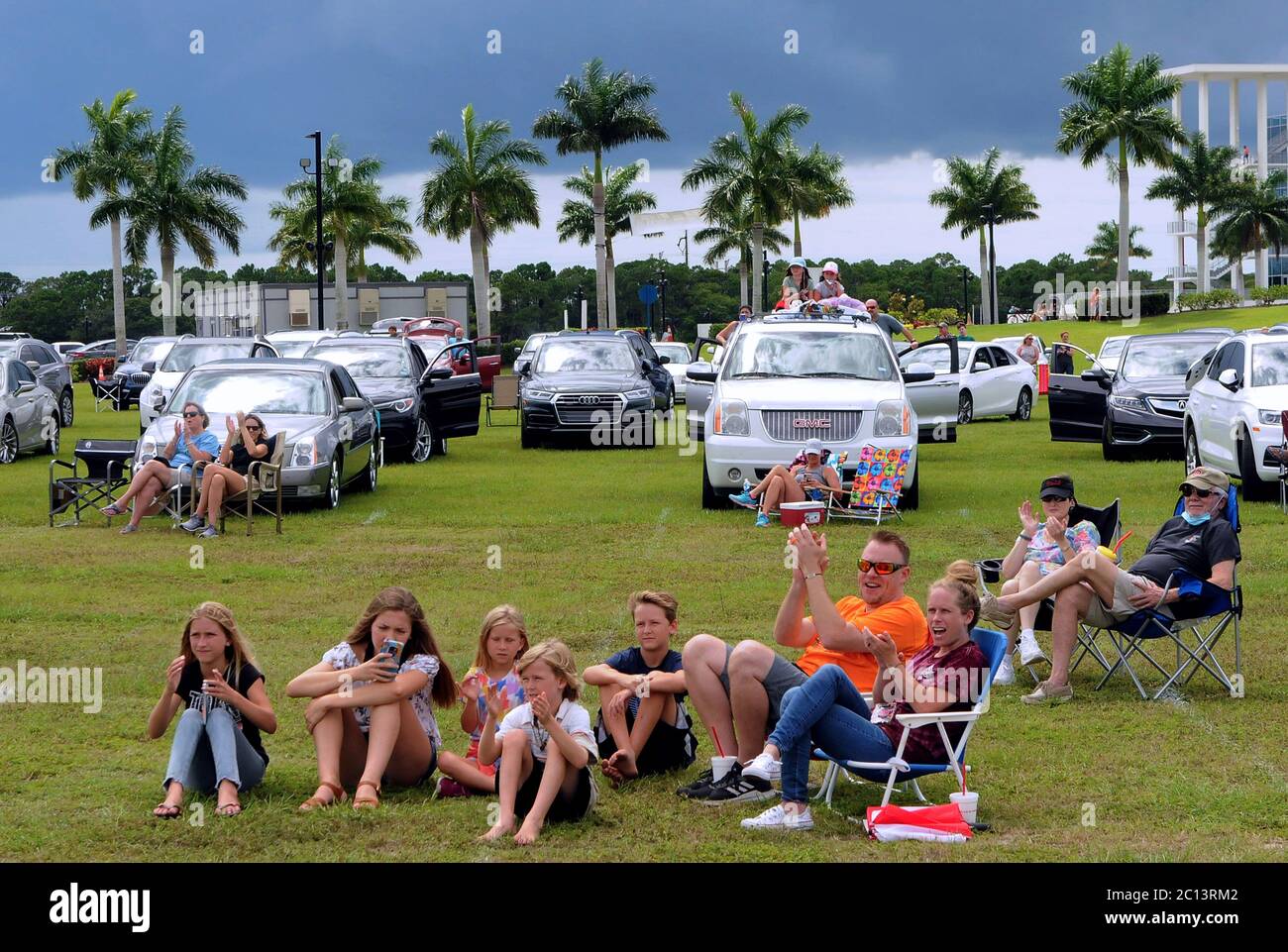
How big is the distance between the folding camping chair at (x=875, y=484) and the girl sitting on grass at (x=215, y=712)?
10070 mm

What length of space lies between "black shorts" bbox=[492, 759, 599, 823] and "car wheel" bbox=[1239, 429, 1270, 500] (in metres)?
12.2

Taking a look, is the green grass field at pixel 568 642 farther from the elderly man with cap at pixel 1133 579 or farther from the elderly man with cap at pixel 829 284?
the elderly man with cap at pixel 829 284

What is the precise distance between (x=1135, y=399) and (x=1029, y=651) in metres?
13.8

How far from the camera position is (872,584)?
765 centimetres

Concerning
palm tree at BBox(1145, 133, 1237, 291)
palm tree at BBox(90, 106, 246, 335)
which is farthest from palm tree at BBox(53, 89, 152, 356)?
palm tree at BBox(1145, 133, 1237, 291)

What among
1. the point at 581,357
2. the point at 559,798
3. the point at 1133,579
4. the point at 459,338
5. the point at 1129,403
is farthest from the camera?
the point at 459,338

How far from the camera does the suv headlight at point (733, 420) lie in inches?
688

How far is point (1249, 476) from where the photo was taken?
57.3ft

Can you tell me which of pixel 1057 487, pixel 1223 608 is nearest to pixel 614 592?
pixel 1057 487

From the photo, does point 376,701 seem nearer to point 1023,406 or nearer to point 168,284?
point 1023,406

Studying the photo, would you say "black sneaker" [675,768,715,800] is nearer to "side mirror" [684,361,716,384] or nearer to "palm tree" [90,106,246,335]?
"side mirror" [684,361,716,384]

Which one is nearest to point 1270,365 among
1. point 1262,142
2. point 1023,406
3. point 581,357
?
point 581,357

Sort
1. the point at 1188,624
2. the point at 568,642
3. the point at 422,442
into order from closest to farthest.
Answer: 1. the point at 1188,624
2. the point at 568,642
3. the point at 422,442
